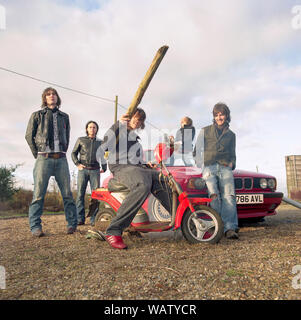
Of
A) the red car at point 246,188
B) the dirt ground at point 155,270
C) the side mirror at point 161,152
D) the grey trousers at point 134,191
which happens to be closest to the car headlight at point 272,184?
the red car at point 246,188

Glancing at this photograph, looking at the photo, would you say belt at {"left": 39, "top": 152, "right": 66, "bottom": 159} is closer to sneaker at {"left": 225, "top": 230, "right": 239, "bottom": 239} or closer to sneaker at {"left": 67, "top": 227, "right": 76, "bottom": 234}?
sneaker at {"left": 67, "top": 227, "right": 76, "bottom": 234}

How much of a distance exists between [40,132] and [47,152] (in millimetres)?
322

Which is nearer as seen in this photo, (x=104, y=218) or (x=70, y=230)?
(x=104, y=218)

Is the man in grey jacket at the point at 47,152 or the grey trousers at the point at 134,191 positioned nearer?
the grey trousers at the point at 134,191

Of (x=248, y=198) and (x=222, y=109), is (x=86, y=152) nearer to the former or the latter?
(x=222, y=109)

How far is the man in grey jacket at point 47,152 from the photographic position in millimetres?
4160

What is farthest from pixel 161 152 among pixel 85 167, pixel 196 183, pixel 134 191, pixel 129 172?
pixel 85 167

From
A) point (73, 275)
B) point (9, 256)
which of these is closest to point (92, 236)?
point (9, 256)

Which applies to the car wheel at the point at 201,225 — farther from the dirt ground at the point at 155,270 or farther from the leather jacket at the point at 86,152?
the leather jacket at the point at 86,152

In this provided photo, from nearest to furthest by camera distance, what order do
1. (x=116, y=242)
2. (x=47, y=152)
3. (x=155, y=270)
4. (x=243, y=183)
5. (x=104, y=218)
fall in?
(x=155, y=270), (x=116, y=242), (x=104, y=218), (x=47, y=152), (x=243, y=183)

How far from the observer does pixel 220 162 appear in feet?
13.4

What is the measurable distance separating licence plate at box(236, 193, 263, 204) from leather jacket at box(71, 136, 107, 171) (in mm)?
2694

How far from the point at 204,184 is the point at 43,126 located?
2.57m

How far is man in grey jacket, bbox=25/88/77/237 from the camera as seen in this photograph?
13.6 feet
